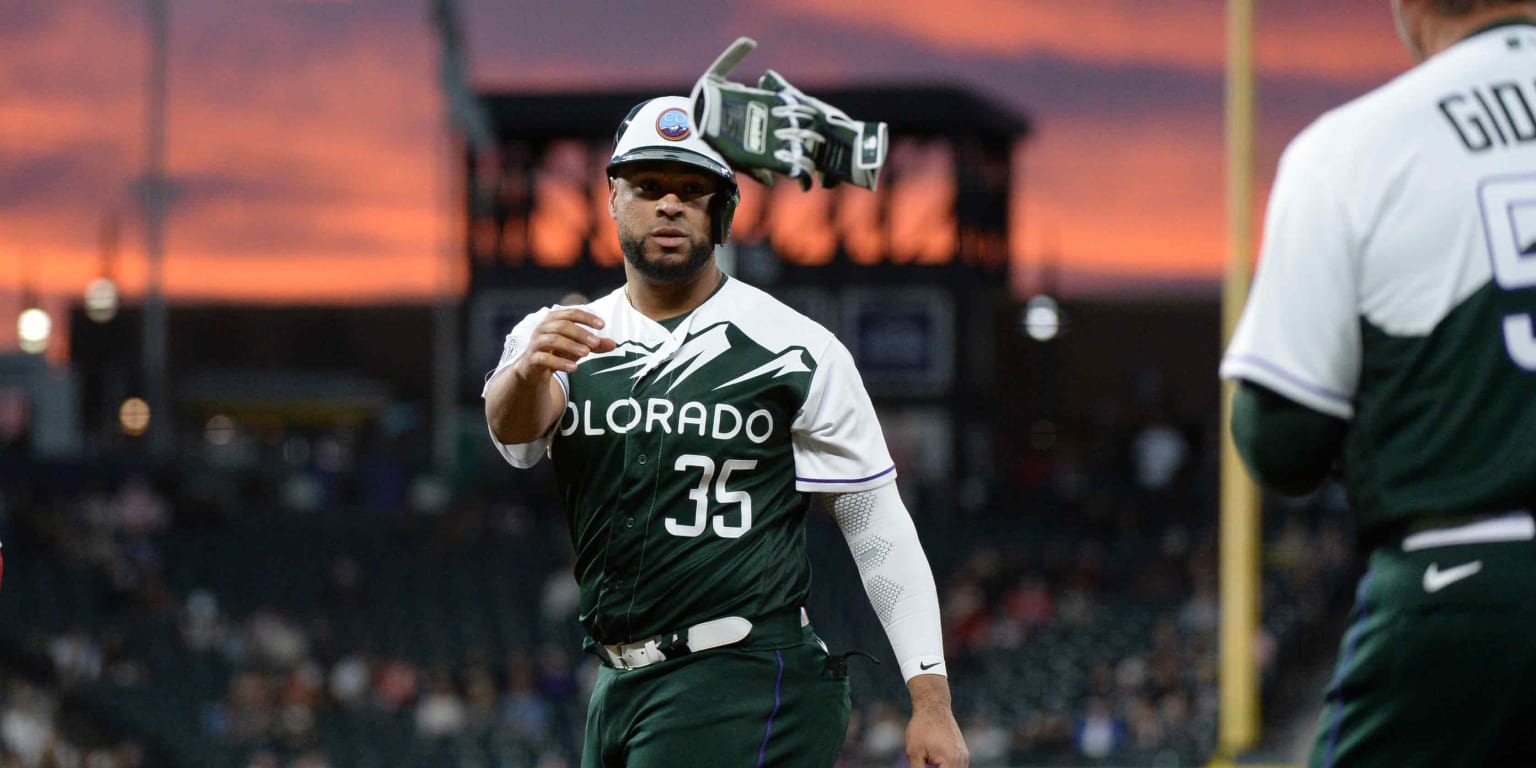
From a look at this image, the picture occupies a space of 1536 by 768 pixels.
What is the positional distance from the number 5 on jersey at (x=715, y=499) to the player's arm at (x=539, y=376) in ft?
0.83

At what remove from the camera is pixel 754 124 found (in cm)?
337

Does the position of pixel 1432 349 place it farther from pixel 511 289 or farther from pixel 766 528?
pixel 511 289

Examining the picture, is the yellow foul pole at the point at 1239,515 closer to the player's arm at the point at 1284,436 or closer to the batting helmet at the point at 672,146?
the batting helmet at the point at 672,146

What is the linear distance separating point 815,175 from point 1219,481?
823 inches

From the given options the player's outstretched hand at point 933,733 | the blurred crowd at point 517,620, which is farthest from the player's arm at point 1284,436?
the blurred crowd at point 517,620

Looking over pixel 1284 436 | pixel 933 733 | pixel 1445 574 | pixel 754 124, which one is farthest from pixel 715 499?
pixel 1445 574

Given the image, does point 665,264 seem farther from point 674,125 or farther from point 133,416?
point 133,416

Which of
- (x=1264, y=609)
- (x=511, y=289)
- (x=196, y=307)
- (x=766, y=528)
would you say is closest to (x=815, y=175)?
(x=766, y=528)

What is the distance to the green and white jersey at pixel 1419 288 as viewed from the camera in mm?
2180

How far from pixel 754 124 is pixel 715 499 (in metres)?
0.66

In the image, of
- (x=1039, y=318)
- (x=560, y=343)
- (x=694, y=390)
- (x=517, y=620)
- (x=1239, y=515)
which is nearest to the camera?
(x=560, y=343)

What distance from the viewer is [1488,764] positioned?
2219 mm

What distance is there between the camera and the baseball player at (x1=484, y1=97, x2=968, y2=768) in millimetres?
3383

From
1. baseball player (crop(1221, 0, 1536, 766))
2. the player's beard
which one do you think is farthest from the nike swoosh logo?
the player's beard
